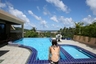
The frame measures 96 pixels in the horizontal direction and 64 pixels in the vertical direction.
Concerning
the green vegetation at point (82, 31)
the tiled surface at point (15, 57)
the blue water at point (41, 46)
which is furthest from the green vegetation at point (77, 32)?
the tiled surface at point (15, 57)

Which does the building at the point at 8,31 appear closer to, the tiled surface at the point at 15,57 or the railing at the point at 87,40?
the tiled surface at the point at 15,57

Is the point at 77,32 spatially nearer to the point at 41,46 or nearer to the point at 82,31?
the point at 82,31

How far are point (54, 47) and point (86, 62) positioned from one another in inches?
110

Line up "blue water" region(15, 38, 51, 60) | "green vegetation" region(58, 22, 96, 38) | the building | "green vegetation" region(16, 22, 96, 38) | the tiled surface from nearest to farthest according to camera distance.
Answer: the tiled surface < "blue water" region(15, 38, 51, 60) < "green vegetation" region(58, 22, 96, 38) < "green vegetation" region(16, 22, 96, 38) < the building

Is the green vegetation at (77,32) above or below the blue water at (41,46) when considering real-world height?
above

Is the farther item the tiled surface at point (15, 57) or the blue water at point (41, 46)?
the blue water at point (41, 46)

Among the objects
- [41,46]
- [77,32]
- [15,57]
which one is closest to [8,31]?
[41,46]

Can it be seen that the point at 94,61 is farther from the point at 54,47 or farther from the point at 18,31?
the point at 18,31

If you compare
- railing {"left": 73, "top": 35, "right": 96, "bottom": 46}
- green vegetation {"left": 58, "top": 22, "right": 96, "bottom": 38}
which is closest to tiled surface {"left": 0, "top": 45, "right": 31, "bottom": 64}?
railing {"left": 73, "top": 35, "right": 96, "bottom": 46}

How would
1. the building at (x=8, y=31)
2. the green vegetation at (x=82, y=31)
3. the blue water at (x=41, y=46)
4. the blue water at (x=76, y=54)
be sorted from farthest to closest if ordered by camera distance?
the building at (x=8, y=31), the green vegetation at (x=82, y=31), the blue water at (x=41, y=46), the blue water at (x=76, y=54)

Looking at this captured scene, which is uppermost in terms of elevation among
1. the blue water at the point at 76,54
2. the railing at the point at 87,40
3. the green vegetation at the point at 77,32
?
the green vegetation at the point at 77,32

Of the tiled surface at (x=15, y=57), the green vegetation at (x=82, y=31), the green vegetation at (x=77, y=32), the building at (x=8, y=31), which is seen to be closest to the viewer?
the tiled surface at (x=15, y=57)

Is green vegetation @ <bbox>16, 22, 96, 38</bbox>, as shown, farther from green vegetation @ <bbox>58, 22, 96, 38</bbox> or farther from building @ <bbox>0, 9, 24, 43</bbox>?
building @ <bbox>0, 9, 24, 43</bbox>

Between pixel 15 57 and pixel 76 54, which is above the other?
pixel 15 57
